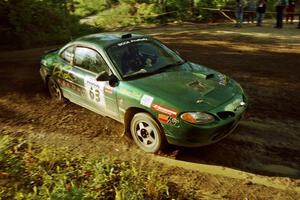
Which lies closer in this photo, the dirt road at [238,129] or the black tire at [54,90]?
the dirt road at [238,129]

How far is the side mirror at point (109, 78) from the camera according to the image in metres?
5.96

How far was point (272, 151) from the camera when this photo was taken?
588 centimetres

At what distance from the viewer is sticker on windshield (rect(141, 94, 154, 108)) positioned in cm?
552

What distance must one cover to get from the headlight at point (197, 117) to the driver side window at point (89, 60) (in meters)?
1.84

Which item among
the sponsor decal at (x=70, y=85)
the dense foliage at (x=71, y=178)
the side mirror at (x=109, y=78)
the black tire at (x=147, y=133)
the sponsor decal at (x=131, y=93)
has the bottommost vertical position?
the dense foliage at (x=71, y=178)

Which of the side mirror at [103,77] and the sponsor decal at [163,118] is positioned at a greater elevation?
the side mirror at [103,77]

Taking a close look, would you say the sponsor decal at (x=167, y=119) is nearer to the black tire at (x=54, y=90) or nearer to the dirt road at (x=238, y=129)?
the dirt road at (x=238, y=129)

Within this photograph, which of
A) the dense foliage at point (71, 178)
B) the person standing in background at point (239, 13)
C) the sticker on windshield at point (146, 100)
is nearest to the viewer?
the dense foliage at point (71, 178)

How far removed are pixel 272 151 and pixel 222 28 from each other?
41.2 ft

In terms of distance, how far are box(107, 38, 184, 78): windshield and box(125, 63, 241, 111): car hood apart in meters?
0.24

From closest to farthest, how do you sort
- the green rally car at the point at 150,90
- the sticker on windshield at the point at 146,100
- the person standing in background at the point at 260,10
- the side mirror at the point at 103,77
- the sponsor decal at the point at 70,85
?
the green rally car at the point at 150,90, the sticker on windshield at the point at 146,100, the side mirror at the point at 103,77, the sponsor decal at the point at 70,85, the person standing in background at the point at 260,10

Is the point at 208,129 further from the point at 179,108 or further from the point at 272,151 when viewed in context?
the point at 272,151

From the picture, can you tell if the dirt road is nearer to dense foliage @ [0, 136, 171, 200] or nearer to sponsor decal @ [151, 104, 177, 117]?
dense foliage @ [0, 136, 171, 200]

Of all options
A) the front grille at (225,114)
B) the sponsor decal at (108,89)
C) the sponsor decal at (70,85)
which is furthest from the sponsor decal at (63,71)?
the front grille at (225,114)
